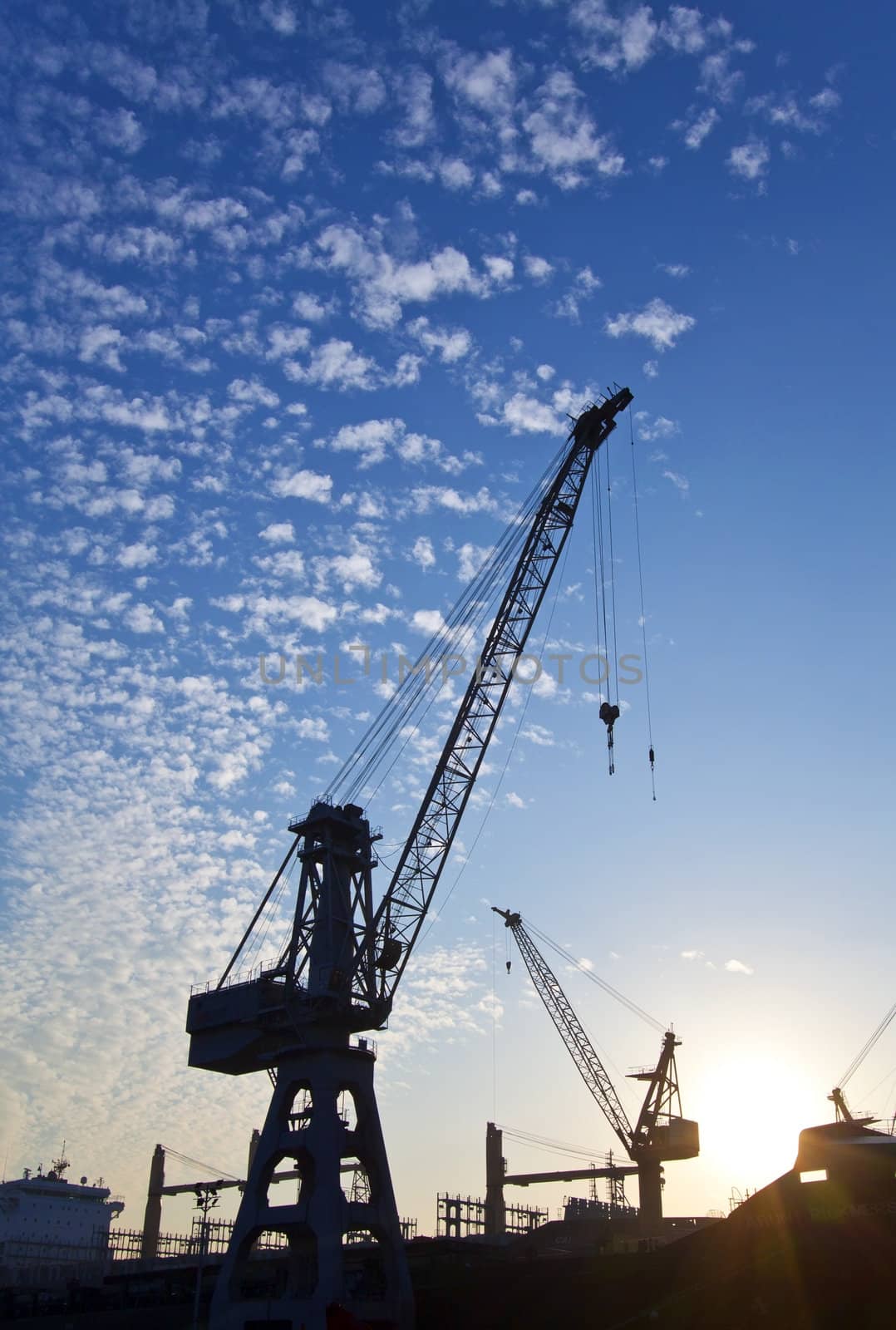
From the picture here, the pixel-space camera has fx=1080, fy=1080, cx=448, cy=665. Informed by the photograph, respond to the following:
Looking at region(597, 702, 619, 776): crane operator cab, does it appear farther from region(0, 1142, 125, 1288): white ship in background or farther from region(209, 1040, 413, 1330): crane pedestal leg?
region(0, 1142, 125, 1288): white ship in background

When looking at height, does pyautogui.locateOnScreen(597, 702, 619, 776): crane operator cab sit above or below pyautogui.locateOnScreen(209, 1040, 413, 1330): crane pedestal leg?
above

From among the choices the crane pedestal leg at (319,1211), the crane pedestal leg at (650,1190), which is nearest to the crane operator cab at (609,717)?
the crane pedestal leg at (319,1211)

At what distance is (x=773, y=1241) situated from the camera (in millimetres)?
44750

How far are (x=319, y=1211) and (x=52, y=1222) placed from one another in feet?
212

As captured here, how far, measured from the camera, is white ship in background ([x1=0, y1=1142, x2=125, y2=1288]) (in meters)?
97.9

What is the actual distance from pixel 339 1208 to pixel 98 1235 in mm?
66293

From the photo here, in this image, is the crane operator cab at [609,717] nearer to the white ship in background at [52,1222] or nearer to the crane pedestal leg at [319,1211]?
the crane pedestal leg at [319,1211]

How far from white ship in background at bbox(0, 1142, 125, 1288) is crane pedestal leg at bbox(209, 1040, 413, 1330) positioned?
5064 cm

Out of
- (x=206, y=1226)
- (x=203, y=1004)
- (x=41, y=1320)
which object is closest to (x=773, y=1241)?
(x=203, y=1004)

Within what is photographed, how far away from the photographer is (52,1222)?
101312mm

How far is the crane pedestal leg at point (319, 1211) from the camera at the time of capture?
50750mm

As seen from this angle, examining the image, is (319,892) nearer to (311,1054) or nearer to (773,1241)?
(311,1054)

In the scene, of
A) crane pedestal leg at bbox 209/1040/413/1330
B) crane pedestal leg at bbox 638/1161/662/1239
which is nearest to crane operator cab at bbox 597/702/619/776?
crane pedestal leg at bbox 209/1040/413/1330

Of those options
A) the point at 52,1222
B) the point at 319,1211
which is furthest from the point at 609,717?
the point at 52,1222
